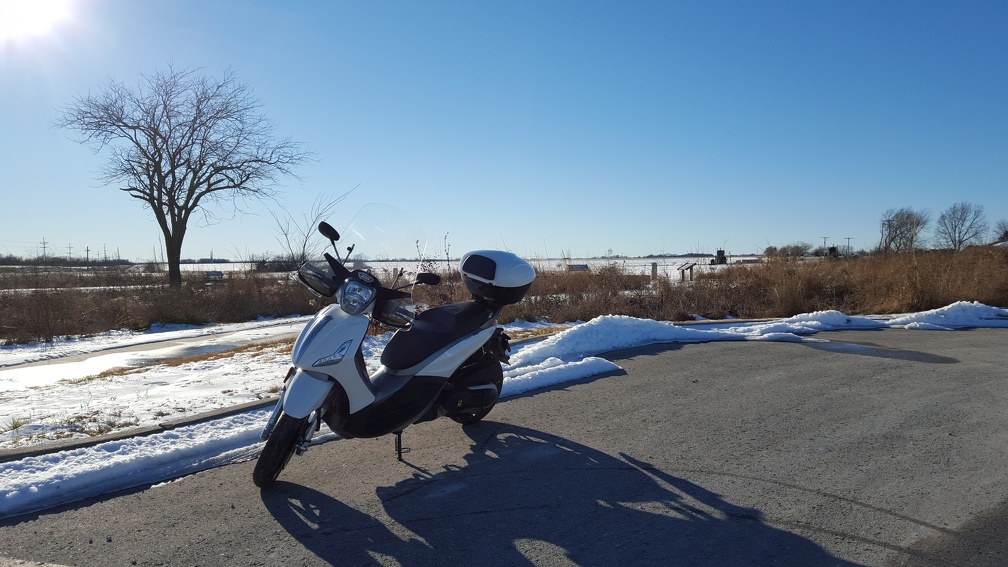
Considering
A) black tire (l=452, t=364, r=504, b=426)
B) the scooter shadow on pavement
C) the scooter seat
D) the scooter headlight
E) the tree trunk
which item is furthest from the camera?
the tree trunk

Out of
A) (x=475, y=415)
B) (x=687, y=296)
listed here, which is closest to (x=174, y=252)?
(x=687, y=296)

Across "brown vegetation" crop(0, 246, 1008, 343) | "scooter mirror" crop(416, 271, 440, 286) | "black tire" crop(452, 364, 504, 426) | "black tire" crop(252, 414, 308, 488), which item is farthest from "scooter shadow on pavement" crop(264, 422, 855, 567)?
"brown vegetation" crop(0, 246, 1008, 343)

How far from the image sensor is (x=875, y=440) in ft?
15.8

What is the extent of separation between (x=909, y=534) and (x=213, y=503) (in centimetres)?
370

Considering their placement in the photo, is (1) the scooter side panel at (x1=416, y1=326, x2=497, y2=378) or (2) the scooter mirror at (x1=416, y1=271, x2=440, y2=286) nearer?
(2) the scooter mirror at (x1=416, y1=271, x2=440, y2=286)

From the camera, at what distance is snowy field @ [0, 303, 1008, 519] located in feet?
14.4

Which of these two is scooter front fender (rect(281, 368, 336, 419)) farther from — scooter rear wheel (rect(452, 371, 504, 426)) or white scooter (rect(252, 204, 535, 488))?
scooter rear wheel (rect(452, 371, 504, 426))

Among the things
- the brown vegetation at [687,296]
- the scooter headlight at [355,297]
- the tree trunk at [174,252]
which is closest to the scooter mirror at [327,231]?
the scooter headlight at [355,297]

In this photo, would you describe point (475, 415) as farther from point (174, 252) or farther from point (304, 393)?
point (174, 252)

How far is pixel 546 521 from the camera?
3574 millimetres

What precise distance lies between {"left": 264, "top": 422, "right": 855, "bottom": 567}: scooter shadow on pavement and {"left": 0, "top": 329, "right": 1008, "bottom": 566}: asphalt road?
0.01 m

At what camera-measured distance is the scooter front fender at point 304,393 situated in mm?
3898

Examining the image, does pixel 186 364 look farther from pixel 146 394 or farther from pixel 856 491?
pixel 856 491

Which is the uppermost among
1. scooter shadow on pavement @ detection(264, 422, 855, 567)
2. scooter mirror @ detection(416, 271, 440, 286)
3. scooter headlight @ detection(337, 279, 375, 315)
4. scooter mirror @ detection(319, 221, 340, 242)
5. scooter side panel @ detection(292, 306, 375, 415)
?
scooter mirror @ detection(319, 221, 340, 242)
